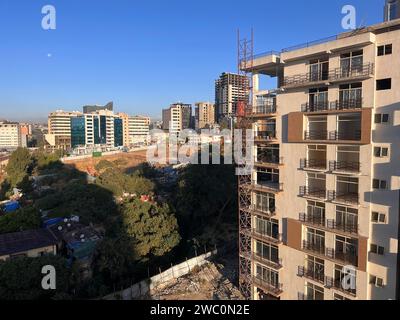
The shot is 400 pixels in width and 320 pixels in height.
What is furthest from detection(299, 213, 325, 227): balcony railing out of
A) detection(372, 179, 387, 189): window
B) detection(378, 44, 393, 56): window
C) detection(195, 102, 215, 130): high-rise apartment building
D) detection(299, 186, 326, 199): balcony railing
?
detection(195, 102, 215, 130): high-rise apartment building

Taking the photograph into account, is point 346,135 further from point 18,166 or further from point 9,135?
point 9,135

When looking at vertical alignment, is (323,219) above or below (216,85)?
below

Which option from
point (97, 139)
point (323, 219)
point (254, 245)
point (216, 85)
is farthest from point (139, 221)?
point (97, 139)

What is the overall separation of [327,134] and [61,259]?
1224 cm

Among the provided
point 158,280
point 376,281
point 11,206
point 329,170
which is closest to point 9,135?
point 11,206

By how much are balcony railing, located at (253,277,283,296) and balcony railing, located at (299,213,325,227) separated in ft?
10.3

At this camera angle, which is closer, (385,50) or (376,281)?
(385,50)

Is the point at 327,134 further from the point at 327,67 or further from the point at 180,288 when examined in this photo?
the point at 180,288

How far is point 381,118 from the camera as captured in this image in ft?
30.0

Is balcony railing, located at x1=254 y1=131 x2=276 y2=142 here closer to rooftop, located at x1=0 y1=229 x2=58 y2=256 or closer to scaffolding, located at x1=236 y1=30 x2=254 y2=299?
scaffolding, located at x1=236 y1=30 x2=254 y2=299

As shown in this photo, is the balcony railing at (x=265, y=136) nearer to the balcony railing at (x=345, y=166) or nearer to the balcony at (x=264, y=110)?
the balcony at (x=264, y=110)

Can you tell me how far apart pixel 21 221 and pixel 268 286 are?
1631 centimetres

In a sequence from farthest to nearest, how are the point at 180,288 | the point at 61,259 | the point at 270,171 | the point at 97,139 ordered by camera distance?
the point at 97,139 → the point at 180,288 → the point at 61,259 → the point at 270,171

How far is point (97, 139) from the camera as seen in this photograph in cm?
7844
